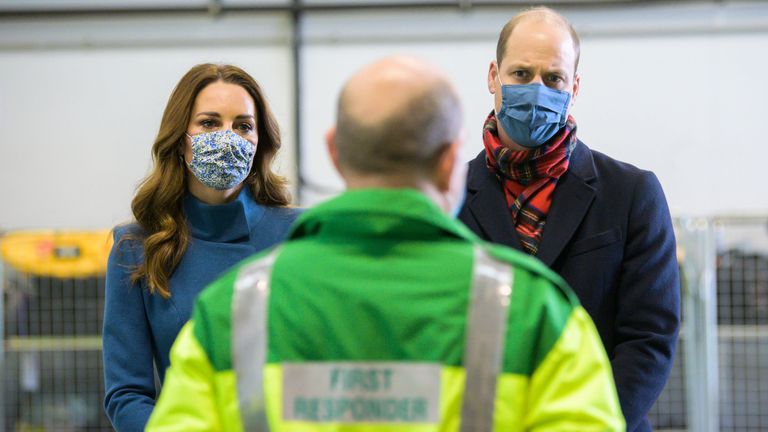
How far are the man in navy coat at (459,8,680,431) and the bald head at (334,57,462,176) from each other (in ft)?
3.40

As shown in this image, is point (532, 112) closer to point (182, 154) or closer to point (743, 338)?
point (182, 154)

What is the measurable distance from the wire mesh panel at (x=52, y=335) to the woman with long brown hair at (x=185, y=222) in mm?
3640

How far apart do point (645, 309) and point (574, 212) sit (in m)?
0.28

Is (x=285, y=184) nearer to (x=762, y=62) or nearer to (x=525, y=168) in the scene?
(x=525, y=168)

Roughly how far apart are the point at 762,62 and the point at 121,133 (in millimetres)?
4798

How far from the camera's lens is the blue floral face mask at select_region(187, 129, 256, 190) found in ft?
8.69

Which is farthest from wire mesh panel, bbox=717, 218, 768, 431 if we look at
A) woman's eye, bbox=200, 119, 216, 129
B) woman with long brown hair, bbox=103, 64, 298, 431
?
woman's eye, bbox=200, 119, 216, 129

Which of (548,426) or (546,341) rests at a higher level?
(546,341)

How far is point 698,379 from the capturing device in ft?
19.2

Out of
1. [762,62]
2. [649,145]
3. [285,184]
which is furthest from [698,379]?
[285,184]

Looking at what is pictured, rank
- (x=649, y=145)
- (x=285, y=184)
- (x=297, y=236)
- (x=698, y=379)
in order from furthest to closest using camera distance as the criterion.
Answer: (x=649, y=145)
(x=698, y=379)
(x=285, y=184)
(x=297, y=236)

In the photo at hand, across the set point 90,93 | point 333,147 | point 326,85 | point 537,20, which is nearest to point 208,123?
point 537,20

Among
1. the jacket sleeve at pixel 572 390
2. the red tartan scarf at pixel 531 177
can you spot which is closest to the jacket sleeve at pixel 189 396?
the jacket sleeve at pixel 572 390

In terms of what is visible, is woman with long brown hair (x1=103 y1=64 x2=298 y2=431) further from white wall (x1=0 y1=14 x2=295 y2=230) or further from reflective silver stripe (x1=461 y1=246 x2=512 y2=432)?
white wall (x1=0 y1=14 x2=295 y2=230)
